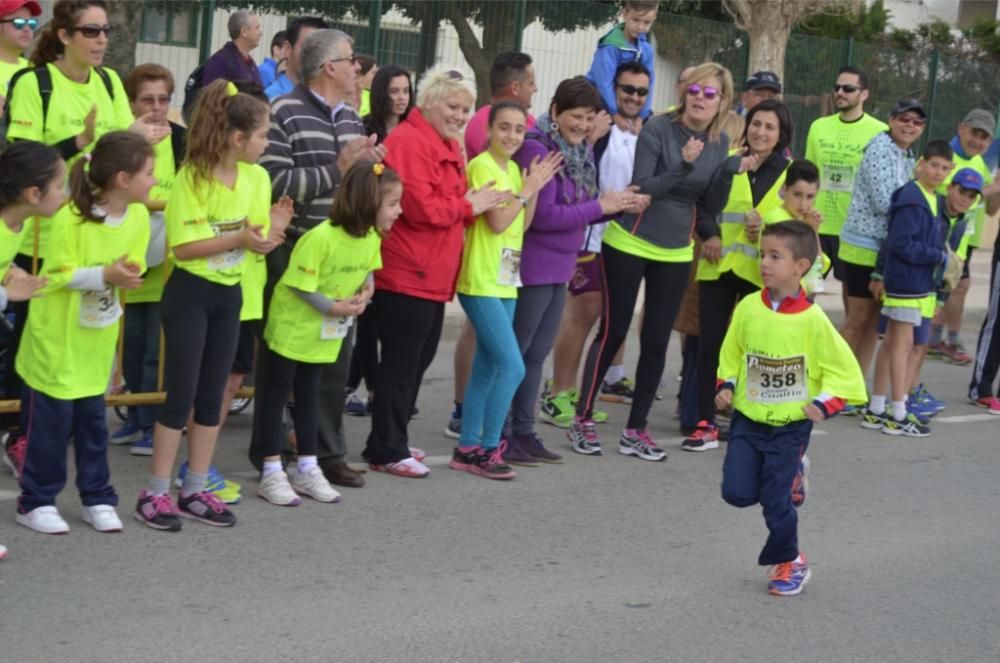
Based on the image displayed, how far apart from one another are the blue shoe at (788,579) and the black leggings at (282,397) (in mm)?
2178

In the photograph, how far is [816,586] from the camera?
20.6 feet

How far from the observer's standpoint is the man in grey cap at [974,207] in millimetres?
11102

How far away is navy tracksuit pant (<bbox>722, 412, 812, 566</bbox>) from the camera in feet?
19.9

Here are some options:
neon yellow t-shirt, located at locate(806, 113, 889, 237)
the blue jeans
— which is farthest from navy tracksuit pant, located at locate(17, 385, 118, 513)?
neon yellow t-shirt, located at locate(806, 113, 889, 237)

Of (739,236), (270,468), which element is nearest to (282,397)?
(270,468)

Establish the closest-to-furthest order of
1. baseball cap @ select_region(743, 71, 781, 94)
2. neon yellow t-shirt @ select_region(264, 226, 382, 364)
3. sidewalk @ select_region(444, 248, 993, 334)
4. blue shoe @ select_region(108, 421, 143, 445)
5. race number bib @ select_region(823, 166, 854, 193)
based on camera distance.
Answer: neon yellow t-shirt @ select_region(264, 226, 382, 364) < blue shoe @ select_region(108, 421, 143, 445) < baseball cap @ select_region(743, 71, 781, 94) < race number bib @ select_region(823, 166, 854, 193) < sidewalk @ select_region(444, 248, 993, 334)

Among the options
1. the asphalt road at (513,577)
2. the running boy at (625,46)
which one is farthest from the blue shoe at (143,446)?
the running boy at (625,46)

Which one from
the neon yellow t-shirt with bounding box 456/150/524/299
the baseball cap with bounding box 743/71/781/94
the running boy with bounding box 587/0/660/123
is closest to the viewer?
the neon yellow t-shirt with bounding box 456/150/524/299

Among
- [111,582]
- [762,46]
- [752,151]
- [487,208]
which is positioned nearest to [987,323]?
[752,151]

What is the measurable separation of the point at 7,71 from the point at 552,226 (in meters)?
2.76

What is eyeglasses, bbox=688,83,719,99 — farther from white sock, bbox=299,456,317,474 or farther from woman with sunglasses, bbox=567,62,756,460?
white sock, bbox=299,456,317,474

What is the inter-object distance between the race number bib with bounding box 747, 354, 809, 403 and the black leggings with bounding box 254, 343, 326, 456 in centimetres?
201

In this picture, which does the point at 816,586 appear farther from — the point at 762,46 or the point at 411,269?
the point at 762,46

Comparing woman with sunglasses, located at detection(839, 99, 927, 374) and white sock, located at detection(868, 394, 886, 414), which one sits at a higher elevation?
woman with sunglasses, located at detection(839, 99, 927, 374)
